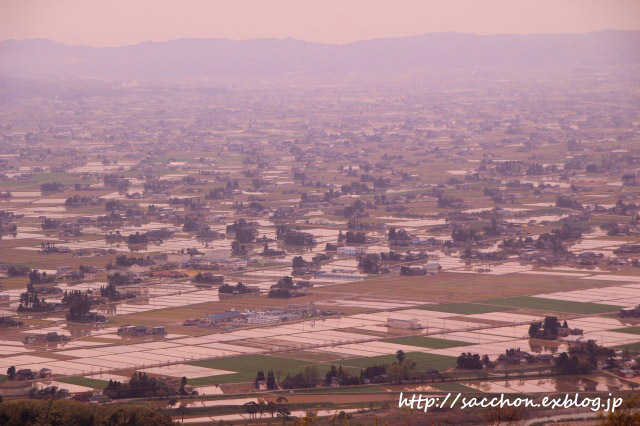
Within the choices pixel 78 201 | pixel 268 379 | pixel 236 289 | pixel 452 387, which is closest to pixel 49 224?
pixel 78 201

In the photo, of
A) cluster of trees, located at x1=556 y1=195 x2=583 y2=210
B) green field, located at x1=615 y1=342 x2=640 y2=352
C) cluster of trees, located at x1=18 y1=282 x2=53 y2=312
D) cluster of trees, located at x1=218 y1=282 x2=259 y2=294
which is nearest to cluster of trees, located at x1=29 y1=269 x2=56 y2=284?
cluster of trees, located at x1=18 y1=282 x2=53 y2=312

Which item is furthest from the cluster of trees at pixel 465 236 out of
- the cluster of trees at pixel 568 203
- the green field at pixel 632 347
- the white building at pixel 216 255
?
the green field at pixel 632 347

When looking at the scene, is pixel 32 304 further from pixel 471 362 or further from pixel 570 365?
pixel 570 365

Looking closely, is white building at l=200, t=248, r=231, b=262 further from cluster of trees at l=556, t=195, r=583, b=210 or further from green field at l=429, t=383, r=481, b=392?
green field at l=429, t=383, r=481, b=392

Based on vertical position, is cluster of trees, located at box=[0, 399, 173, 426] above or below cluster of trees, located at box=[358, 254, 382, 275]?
above

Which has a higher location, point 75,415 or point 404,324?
point 75,415

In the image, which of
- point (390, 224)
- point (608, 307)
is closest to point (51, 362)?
point (608, 307)
